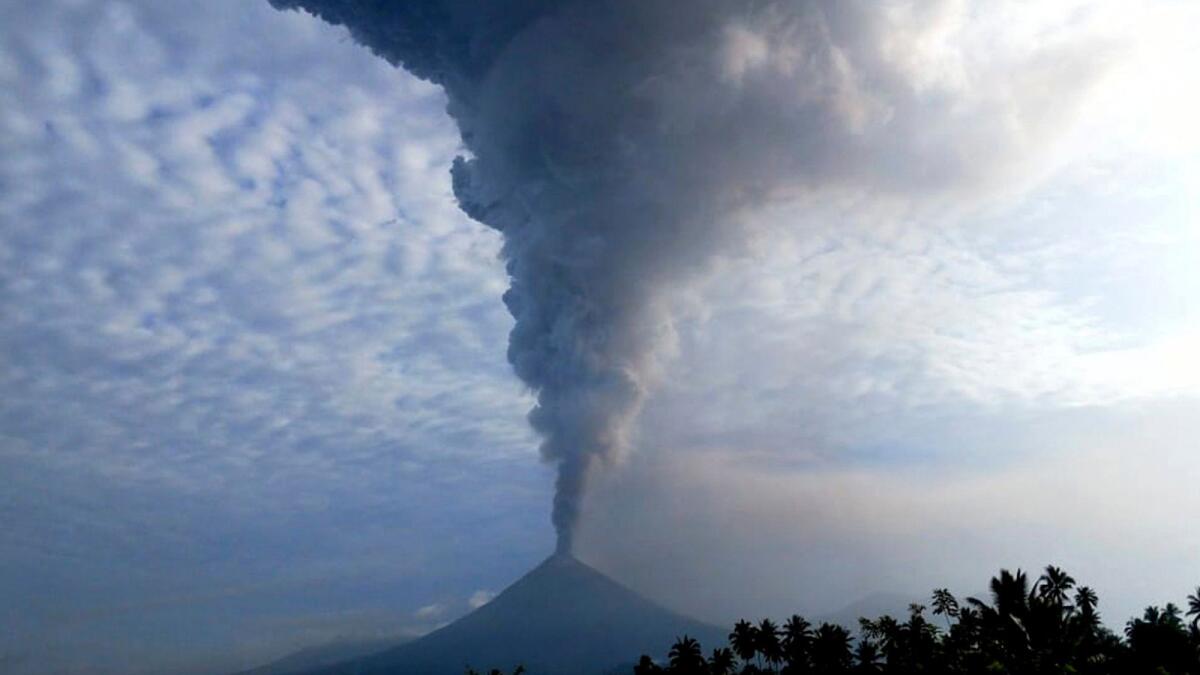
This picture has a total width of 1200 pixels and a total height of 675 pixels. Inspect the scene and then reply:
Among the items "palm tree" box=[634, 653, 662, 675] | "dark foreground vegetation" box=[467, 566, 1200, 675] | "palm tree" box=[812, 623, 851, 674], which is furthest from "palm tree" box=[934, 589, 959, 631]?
"palm tree" box=[634, 653, 662, 675]

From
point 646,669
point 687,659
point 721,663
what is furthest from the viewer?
point 687,659

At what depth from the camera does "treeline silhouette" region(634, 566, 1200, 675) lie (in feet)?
169

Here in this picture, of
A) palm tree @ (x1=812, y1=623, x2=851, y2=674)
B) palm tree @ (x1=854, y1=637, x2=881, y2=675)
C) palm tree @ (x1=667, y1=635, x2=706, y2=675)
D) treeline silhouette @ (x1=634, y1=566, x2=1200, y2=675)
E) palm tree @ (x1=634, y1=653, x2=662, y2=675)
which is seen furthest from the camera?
palm tree @ (x1=667, y1=635, x2=706, y2=675)

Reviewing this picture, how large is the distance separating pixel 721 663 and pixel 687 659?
18.9 ft

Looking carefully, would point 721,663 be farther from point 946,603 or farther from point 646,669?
point 946,603

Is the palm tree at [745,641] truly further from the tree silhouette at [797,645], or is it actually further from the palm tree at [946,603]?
the palm tree at [946,603]

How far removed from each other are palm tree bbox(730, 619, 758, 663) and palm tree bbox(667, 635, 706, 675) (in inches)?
232

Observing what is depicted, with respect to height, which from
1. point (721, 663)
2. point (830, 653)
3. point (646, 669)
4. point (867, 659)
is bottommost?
point (646, 669)

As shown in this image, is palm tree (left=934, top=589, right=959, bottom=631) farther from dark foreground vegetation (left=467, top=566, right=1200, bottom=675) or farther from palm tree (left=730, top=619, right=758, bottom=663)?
palm tree (left=730, top=619, right=758, bottom=663)

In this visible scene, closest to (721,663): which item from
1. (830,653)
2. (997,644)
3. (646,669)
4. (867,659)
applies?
(646,669)

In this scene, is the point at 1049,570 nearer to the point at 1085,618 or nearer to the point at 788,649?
the point at 1085,618

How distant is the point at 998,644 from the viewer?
74.8m

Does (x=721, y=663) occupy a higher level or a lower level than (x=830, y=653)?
lower

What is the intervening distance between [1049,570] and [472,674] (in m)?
65.0
